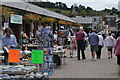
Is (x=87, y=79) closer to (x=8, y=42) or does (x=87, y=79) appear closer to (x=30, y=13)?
(x=8, y=42)

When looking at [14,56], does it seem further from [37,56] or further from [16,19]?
[16,19]

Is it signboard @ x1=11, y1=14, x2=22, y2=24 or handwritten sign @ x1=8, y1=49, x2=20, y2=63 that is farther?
signboard @ x1=11, y1=14, x2=22, y2=24

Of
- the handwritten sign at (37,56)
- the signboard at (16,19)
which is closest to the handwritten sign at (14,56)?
the handwritten sign at (37,56)

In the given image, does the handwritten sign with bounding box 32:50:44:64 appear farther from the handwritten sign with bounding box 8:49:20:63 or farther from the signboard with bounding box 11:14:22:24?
the signboard with bounding box 11:14:22:24

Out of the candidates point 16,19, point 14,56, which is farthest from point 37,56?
point 16,19

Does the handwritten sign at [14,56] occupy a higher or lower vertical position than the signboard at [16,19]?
lower

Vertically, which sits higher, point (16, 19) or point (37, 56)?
point (16, 19)

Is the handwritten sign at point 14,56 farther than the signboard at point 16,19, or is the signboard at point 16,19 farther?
the signboard at point 16,19

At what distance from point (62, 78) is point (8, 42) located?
2.78 metres

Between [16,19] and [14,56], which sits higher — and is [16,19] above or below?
above

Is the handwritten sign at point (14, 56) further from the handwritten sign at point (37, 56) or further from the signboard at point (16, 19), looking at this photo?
the signboard at point (16, 19)

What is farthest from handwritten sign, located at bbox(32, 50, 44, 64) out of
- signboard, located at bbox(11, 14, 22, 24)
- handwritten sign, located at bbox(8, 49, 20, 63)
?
signboard, located at bbox(11, 14, 22, 24)

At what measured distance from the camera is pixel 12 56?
7.70 metres

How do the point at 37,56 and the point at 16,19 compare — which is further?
the point at 16,19
